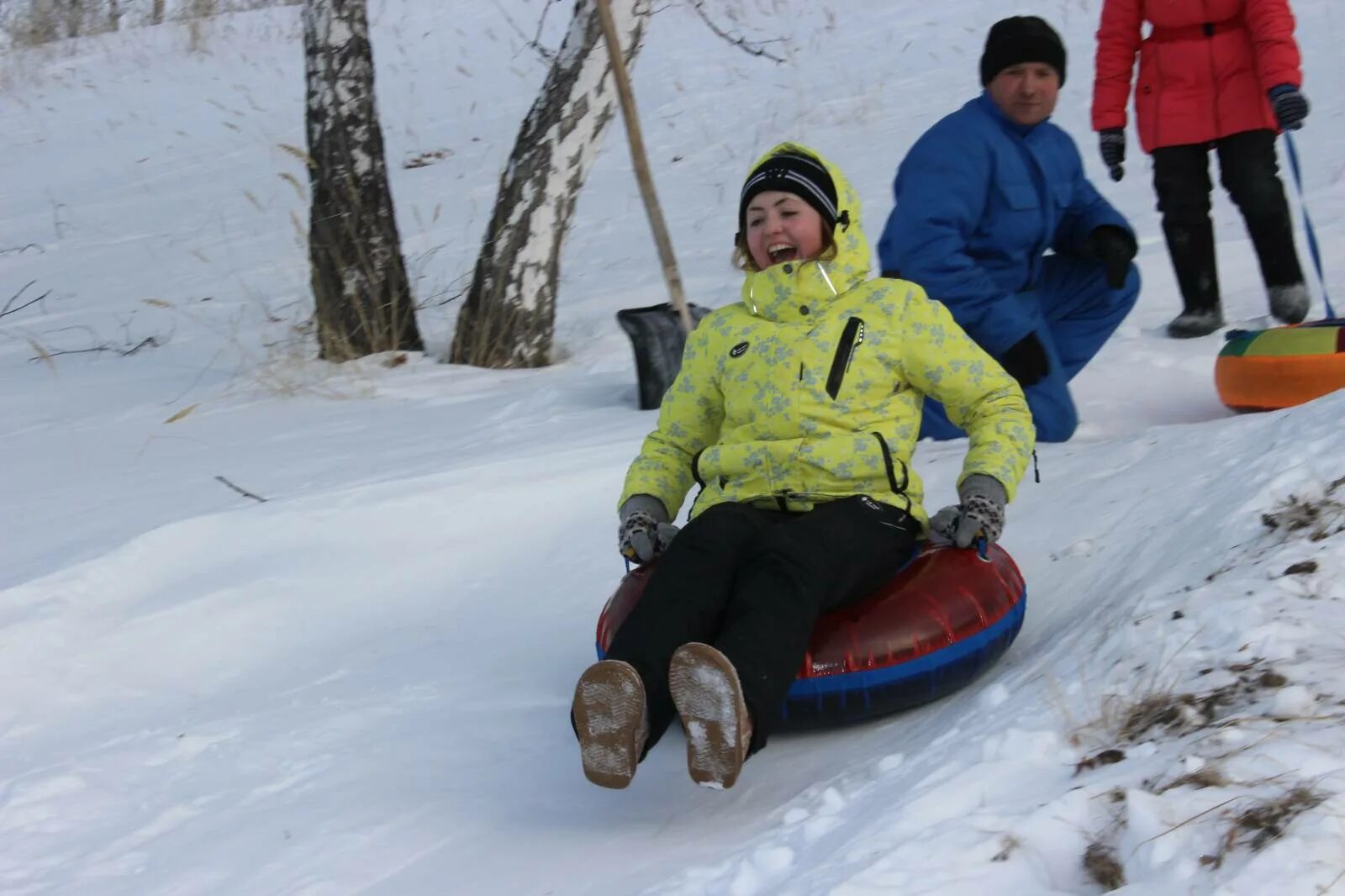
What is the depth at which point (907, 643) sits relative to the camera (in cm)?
274

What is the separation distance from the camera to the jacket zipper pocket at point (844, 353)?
299cm

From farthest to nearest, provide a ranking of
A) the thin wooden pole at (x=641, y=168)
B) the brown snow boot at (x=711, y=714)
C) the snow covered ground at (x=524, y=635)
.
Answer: the thin wooden pole at (x=641, y=168), the brown snow boot at (x=711, y=714), the snow covered ground at (x=524, y=635)

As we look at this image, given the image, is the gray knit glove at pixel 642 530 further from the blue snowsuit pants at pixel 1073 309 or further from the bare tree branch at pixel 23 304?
the bare tree branch at pixel 23 304

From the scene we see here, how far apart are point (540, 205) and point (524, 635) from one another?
3.17m

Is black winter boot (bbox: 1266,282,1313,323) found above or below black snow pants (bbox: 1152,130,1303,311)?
below

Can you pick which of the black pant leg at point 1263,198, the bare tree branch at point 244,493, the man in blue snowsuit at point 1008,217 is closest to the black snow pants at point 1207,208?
the black pant leg at point 1263,198

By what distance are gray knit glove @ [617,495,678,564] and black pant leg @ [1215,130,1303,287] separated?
3.28 meters

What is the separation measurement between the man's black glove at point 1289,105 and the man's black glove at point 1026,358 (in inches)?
59.0

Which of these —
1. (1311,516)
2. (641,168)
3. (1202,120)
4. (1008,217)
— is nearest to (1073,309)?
(1008,217)

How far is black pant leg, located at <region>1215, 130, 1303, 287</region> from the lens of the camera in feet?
17.2

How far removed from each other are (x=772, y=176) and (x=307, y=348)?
13.6 ft

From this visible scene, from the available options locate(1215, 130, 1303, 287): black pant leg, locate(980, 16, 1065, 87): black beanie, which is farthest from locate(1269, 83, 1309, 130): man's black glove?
locate(980, 16, 1065, 87): black beanie

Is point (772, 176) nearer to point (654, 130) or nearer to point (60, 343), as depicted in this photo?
point (60, 343)

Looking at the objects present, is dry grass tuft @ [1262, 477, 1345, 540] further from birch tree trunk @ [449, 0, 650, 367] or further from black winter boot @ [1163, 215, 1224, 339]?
birch tree trunk @ [449, 0, 650, 367]
